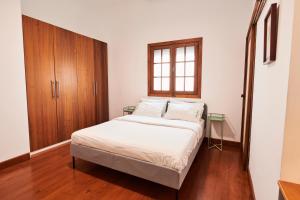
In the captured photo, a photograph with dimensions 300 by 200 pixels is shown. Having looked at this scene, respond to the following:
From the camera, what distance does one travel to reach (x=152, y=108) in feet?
10.7

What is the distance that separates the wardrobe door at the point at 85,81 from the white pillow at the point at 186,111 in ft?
5.86

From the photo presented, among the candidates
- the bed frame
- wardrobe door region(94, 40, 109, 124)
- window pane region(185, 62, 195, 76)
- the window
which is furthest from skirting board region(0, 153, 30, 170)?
window pane region(185, 62, 195, 76)

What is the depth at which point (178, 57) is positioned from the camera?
3.41m

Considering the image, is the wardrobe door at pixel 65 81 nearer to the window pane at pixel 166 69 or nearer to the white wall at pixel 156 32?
the white wall at pixel 156 32

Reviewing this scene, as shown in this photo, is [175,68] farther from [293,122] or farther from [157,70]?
[293,122]

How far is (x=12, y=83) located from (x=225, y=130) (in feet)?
11.7

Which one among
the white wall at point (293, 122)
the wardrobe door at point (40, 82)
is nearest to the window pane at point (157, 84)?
the wardrobe door at point (40, 82)

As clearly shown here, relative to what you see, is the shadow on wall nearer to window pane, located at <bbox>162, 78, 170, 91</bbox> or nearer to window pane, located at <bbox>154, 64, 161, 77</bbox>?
window pane, located at <bbox>162, 78, 170, 91</bbox>

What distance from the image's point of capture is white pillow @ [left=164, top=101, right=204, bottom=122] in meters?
2.86

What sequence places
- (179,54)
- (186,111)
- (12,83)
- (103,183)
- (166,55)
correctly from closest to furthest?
(103,183) → (12,83) → (186,111) → (179,54) → (166,55)

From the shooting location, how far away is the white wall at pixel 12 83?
220 centimetres

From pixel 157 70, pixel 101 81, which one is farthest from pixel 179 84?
pixel 101 81

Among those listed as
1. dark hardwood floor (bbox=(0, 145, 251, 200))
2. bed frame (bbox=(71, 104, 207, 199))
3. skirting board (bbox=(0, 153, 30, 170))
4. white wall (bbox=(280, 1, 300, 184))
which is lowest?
dark hardwood floor (bbox=(0, 145, 251, 200))

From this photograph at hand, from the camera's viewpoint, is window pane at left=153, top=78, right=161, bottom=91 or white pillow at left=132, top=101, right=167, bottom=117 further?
window pane at left=153, top=78, right=161, bottom=91
